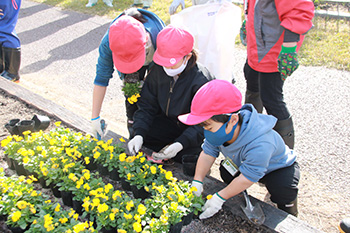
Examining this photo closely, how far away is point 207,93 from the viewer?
1.69m

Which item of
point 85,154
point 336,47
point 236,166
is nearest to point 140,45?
point 85,154

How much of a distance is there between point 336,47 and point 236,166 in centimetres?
373

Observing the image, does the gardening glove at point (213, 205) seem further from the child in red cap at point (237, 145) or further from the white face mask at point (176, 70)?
the white face mask at point (176, 70)

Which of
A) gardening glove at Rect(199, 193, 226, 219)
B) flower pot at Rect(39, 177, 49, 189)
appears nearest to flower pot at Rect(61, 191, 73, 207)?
flower pot at Rect(39, 177, 49, 189)

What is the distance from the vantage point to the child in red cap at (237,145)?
169cm

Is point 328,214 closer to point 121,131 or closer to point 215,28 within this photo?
point 215,28

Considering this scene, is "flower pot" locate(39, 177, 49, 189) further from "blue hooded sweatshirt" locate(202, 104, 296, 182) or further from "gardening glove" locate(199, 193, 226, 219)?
"blue hooded sweatshirt" locate(202, 104, 296, 182)

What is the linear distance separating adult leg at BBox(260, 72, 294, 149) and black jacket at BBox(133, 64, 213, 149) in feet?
1.41

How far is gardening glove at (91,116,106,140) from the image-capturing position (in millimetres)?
2648

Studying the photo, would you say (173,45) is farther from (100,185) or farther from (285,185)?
(285,185)

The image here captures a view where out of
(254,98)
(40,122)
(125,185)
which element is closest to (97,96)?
(40,122)

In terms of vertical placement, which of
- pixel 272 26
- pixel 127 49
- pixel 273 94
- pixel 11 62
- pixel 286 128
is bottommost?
pixel 11 62

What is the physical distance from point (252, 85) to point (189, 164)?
1038 mm

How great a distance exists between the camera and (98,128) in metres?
2.66
